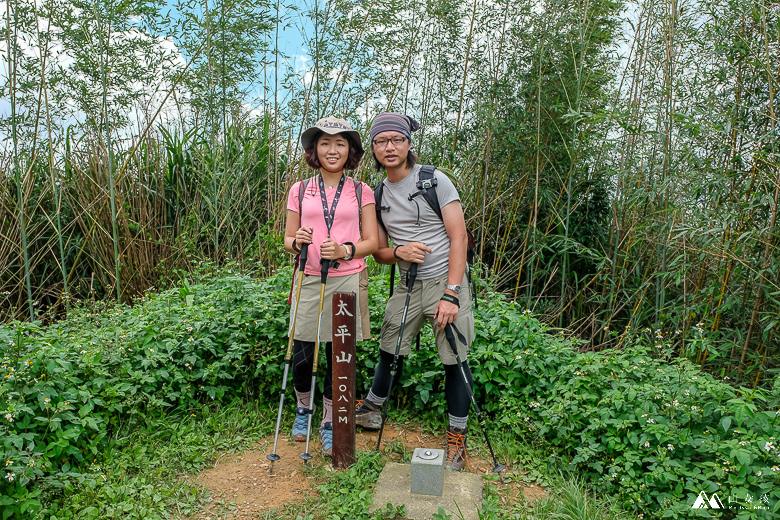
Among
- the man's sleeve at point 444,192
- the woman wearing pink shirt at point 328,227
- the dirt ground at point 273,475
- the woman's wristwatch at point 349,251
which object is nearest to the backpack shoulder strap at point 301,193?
the woman wearing pink shirt at point 328,227

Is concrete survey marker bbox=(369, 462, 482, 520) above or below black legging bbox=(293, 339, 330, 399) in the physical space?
below

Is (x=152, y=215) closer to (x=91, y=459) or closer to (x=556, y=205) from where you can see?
(x=91, y=459)

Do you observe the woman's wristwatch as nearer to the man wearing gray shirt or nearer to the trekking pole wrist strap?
the man wearing gray shirt

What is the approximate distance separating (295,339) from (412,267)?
0.72m

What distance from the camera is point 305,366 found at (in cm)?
288

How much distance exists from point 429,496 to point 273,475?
81 cm

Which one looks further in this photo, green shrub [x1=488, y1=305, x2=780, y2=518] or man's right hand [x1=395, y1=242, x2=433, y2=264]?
man's right hand [x1=395, y1=242, x2=433, y2=264]

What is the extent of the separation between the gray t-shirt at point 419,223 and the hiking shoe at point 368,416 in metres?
0.91

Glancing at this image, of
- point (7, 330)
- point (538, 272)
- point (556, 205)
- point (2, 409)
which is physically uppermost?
point (556, 205)

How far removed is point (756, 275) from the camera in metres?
3.25

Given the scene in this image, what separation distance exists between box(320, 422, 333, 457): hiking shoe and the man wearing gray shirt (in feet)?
1.78

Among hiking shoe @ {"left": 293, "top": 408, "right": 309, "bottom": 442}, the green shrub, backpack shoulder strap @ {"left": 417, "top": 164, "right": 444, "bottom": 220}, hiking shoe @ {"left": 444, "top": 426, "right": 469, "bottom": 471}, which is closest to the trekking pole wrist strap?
backpack shoulder strap @ {"left": 417, "top": 164, "right": 444, "bottom": 220}

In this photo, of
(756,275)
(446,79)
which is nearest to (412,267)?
(756,275)

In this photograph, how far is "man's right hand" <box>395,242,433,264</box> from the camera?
8.43ft
